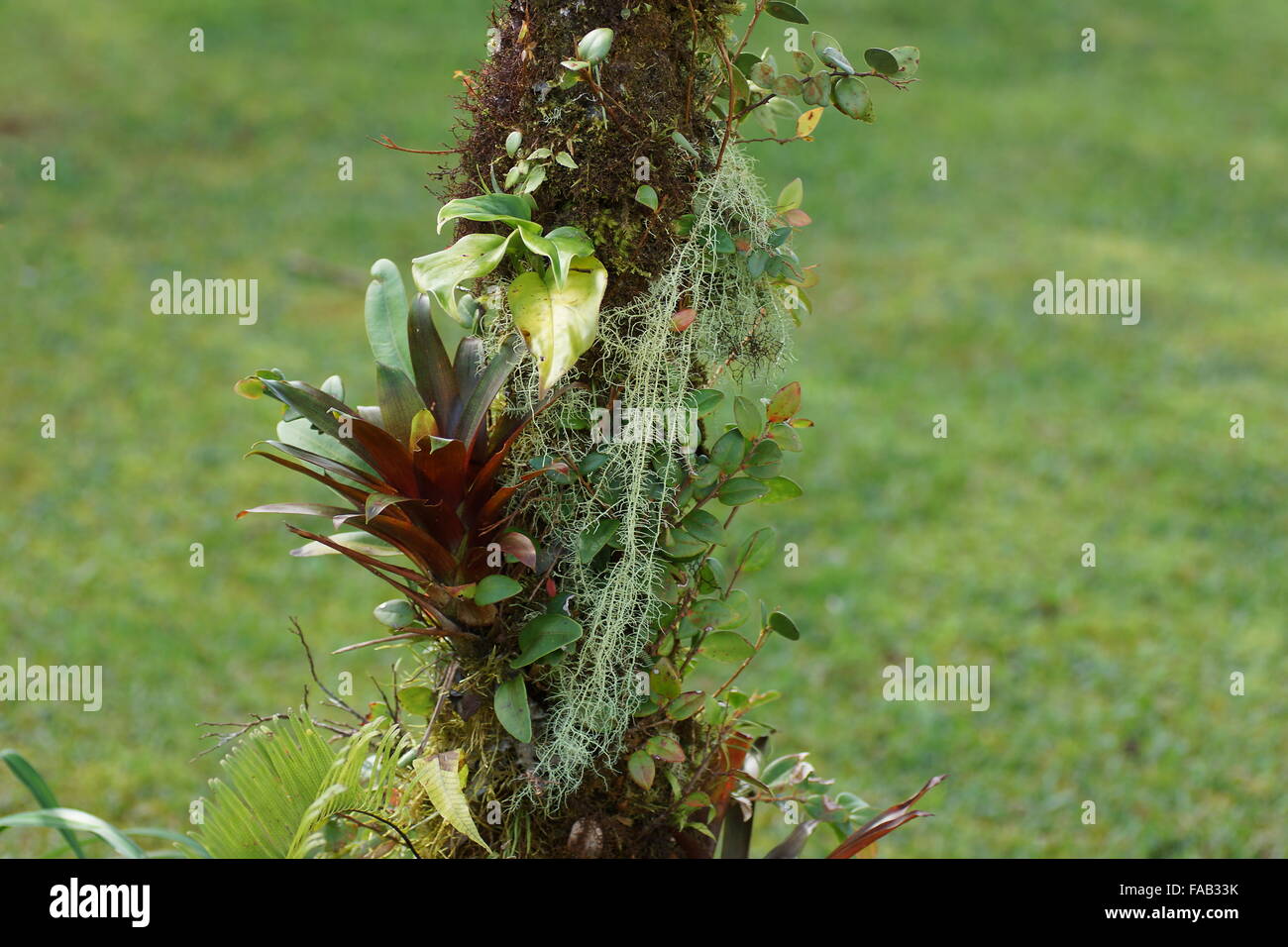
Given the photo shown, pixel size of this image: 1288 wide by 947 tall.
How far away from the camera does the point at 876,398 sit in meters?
5.53

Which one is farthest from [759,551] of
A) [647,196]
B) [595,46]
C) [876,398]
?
[876,398]

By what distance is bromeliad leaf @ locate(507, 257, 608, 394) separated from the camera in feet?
4.42

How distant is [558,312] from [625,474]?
27 cm

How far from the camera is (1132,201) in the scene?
293 inches

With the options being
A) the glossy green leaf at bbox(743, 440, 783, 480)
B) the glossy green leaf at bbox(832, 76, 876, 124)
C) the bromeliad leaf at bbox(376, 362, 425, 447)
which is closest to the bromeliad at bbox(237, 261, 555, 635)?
the bromeliad leaf at bbox(376, 362, 425, 447)

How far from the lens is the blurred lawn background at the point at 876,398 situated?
11.9ft

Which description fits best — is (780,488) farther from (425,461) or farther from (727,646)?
(425,461)

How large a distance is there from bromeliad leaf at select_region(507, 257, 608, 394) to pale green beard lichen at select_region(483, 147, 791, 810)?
0.13 m

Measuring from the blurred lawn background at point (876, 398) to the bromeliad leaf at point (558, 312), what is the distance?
96.1 inches

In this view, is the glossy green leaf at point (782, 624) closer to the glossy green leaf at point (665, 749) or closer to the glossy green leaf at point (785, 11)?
the glossy green leaf at point (665, 749)

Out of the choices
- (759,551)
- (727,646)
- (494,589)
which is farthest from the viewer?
(759,551)

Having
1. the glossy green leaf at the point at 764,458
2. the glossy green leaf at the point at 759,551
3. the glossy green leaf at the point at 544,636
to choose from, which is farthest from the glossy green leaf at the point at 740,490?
the glossy green leaf at the point at 544,636

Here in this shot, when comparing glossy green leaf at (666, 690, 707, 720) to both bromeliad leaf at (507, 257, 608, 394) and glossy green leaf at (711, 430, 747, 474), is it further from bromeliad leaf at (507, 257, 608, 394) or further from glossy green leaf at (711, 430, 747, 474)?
bromeliad leaf at (507, 257, 608, 394)

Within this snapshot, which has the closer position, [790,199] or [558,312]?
[558,312]
